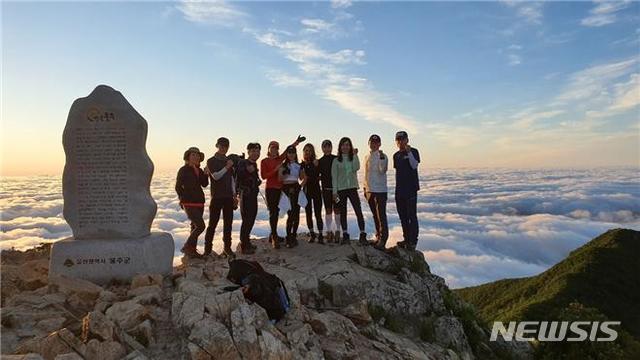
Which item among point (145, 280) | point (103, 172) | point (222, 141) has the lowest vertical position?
point (145, 280)

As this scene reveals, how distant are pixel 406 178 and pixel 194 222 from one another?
212 inches

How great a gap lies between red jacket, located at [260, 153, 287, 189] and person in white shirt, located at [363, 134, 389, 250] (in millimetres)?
2209

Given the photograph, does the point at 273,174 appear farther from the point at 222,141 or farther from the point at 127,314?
the point at 127,314

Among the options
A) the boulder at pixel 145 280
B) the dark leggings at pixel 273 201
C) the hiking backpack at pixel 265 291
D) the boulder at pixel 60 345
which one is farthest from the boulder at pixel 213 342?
the dark leggings at pixel 273 201

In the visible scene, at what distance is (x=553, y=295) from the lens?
6738cm

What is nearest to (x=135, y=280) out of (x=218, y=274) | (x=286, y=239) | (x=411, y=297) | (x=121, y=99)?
(x=218, y=274)

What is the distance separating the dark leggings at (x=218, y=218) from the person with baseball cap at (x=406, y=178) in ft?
14.1

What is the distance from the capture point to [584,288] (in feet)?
237

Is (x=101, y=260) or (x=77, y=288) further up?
(x=101, y=260)

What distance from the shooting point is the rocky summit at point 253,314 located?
6.33 metres

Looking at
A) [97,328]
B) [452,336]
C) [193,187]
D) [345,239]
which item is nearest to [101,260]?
[193,187]

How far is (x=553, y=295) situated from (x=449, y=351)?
67.2 meters

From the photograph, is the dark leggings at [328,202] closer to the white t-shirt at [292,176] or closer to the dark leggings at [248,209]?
the white t-shirt at [292,176]

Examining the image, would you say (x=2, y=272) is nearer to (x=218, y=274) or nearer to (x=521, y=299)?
(x=218, y=274)
